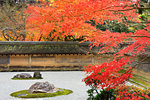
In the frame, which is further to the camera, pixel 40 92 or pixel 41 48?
pixel 41 48

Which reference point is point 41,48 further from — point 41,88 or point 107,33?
point 107,33

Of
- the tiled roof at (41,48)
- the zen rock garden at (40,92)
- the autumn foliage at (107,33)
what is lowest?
the zen rock garden at (40,92)

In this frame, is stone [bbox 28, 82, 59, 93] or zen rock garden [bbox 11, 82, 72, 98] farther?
stone [bbox 28, 82, 59, 93]

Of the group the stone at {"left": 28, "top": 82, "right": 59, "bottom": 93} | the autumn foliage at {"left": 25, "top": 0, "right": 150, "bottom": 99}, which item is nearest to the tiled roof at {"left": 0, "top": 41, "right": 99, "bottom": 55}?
the autumn foliage at {"left": 25, "top": 0, "right": 150, "bottom": 99}

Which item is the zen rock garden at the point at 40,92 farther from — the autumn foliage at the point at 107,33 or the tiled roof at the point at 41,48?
the tiled roof at the point at 41,48

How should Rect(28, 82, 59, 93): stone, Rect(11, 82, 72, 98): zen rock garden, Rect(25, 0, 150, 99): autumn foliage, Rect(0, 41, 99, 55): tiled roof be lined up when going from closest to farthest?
Rect(25, 0, 150, 99): autumn foliage, Rect(11, 82, 72, 98): zen rock garden, Rect(28, 82, 59, 93): stone, Rect(0, 41, 99, 55): tiled roof

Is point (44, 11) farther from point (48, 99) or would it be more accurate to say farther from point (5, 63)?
point (48, 99)

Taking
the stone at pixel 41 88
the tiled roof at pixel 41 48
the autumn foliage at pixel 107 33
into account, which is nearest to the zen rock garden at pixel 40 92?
the stone at pixel 41 88

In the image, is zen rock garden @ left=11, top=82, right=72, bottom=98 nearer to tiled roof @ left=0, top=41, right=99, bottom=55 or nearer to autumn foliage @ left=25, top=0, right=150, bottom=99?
autumn foliage @ left=25, top=0, right=150, bottom=99

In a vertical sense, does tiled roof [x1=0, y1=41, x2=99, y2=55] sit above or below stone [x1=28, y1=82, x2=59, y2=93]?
above

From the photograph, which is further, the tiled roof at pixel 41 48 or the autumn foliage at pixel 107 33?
the tiled roof at pixel 41 48

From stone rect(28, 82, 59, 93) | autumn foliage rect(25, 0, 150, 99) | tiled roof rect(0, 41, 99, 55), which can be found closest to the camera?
autumn foliage rect(25, 0, 150, 99)

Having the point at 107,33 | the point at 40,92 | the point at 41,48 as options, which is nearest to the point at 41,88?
the point at 40,92

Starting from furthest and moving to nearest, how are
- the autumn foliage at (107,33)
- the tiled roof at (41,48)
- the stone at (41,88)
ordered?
the tiled roof at (41,48)
the stone at (41,88)
the autumn foliage at (107,33)
